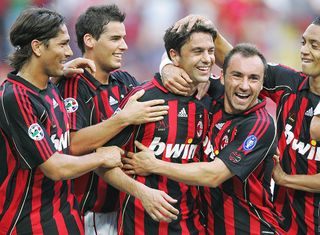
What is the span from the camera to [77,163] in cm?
375

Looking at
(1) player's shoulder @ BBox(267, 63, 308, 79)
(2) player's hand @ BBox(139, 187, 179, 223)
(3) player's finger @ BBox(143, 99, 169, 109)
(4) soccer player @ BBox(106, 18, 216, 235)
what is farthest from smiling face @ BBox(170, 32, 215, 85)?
(2) player's hand @ BBox(139, 187, 179, 223)

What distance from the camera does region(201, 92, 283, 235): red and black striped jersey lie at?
392cm

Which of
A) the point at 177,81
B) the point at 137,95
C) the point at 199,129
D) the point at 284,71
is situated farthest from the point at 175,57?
the point at 284,71

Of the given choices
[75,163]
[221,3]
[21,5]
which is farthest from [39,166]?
[221,3]

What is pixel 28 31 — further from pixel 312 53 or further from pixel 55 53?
pixel 312 53

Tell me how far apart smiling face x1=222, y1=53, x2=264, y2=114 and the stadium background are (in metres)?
4.37

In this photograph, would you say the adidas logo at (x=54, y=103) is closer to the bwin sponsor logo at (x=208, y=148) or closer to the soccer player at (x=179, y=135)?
the soccer player at (x=179, y=135)

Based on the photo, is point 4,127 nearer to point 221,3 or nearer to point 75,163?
point 75,163

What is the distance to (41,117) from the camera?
372 centimetres

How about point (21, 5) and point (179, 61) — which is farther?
point (21, 5)

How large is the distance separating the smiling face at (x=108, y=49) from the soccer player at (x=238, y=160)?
34.4 inches

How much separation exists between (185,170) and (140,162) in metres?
0.28

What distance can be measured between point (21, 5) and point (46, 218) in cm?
500

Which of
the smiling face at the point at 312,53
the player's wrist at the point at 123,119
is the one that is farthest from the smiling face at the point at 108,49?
the smiling face at the point at 312,53
